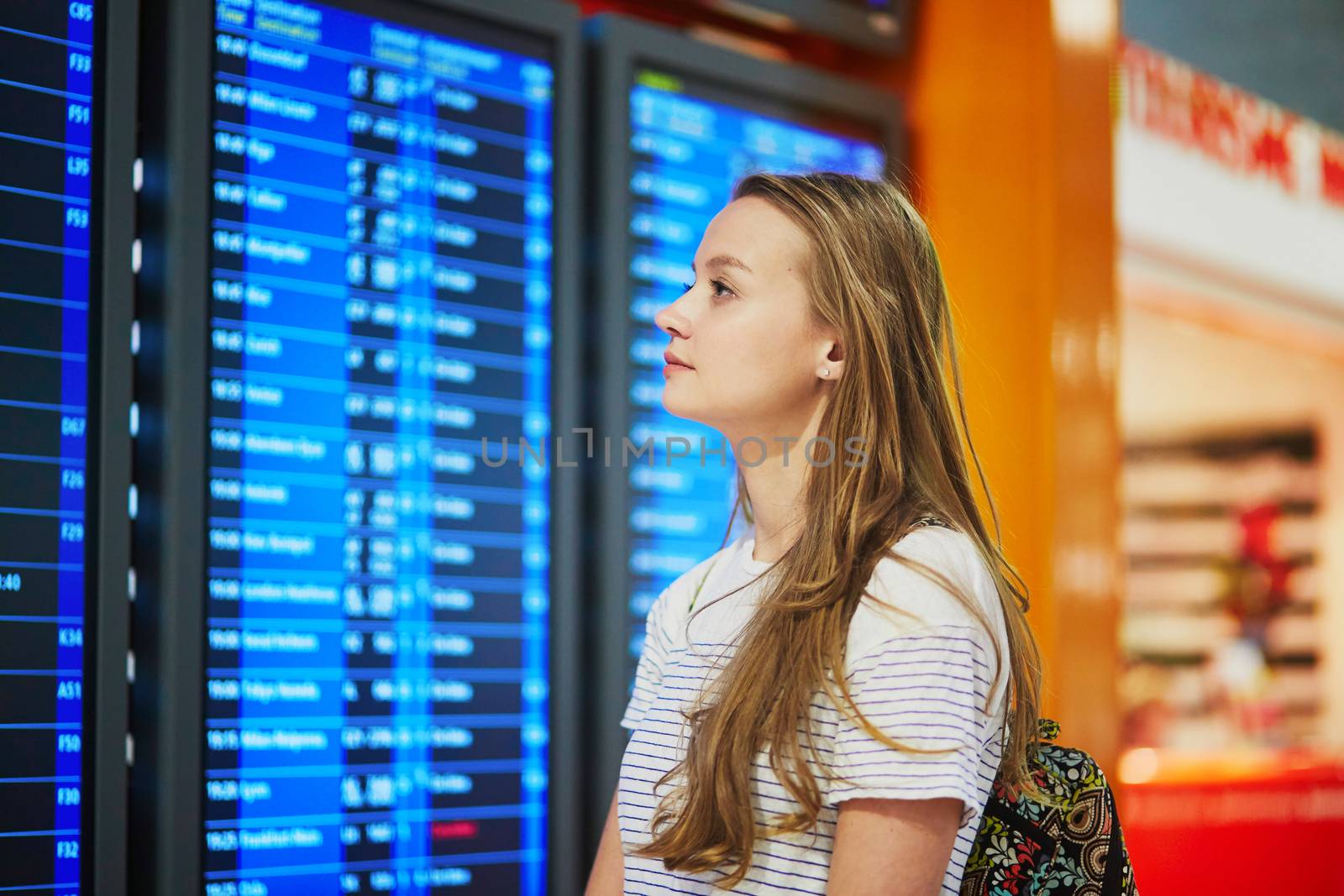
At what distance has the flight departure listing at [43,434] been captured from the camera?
5.60 feet

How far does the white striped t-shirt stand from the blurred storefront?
2017mm

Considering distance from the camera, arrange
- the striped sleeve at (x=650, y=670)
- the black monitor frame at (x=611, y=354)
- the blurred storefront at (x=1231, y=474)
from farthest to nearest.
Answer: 1. the blurred storefront at (x=1231, y=474)
2. the black monitor frame at (x=611, y=354)
3. the striped sleeve at (x=650, y=670)

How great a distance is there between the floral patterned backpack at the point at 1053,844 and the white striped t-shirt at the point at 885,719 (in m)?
0.04

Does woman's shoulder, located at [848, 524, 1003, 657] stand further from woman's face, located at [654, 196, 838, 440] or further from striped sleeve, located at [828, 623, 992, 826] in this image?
woman's face, located at [654, 196, 838, 440]

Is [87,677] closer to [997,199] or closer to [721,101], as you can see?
[721,101]

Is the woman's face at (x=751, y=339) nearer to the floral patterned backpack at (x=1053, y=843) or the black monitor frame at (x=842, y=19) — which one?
the floral patterned backpack at (x=1053, y=843)

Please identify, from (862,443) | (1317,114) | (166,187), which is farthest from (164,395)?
(1317,114)

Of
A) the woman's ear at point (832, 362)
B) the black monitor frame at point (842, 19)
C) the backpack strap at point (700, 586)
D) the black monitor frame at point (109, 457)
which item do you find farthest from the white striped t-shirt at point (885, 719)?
the black monitor frame at point (842, 19)

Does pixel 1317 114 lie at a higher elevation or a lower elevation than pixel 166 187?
higher

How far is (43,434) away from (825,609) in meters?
1.14

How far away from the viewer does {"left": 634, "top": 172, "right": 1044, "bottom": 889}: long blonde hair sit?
4.45ft

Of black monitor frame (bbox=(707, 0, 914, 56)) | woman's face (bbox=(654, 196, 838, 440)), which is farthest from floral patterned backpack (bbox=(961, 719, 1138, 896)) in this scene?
black monitor frame (bbox=(707, 0, 914, 56))

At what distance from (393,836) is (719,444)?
0.99m

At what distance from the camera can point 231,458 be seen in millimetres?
1909
